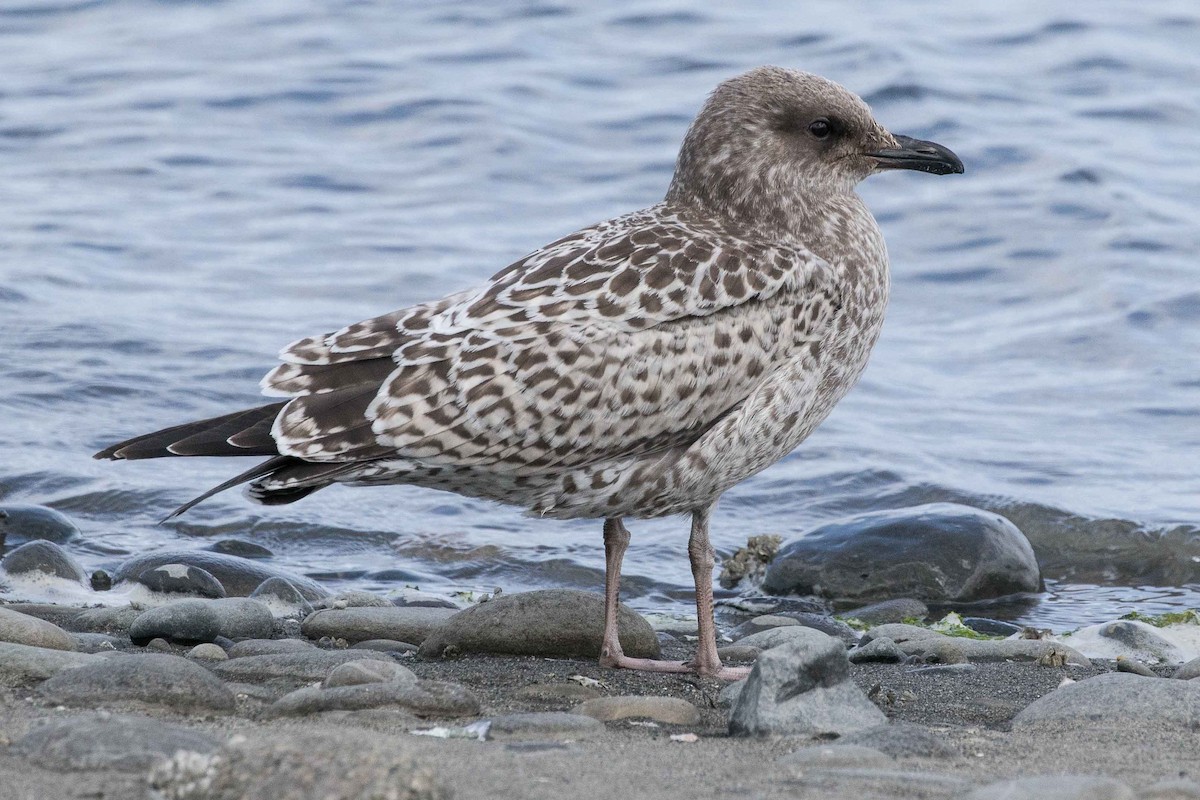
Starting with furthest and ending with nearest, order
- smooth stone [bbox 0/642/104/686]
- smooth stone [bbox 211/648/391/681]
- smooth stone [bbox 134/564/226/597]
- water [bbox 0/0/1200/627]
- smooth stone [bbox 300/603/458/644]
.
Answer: water [bbox 0/0/1200/627] < smooth stone [bbox 134/564/226/597] < smooth stone [bbox 300/603/458/644] < smooth stone [bbox 211/648/391/681] < smooth stone [bbox 0/642/104/686]

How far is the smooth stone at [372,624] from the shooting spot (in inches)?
255

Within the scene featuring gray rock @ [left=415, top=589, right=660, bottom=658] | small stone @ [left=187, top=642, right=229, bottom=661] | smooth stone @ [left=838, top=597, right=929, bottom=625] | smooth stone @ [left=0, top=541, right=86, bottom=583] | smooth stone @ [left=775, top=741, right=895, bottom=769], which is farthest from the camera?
smooth stone @ [left=838, top=597, right=929, bottom=625]

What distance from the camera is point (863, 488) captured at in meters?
10.0

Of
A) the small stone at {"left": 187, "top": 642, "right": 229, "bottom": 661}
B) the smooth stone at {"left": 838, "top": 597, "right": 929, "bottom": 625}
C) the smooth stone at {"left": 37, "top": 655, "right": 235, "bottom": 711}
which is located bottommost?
the smooth stone at {"left": 838, "top": 597, "right": 929, "bottom": 625}

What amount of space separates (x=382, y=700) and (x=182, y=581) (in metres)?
2.94

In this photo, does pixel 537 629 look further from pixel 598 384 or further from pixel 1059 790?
pixel 1059 790

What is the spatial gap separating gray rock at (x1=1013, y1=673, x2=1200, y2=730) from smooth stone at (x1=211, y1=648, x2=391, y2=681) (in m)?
2.16

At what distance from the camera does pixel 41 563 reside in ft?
24.9

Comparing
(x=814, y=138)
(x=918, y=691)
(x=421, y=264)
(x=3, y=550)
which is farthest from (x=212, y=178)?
(x=918, y=691)

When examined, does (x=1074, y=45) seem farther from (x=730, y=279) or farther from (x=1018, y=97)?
(x=730, y=279)

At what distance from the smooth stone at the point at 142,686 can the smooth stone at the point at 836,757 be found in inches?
66.0

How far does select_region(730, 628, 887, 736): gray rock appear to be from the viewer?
4.76 metres

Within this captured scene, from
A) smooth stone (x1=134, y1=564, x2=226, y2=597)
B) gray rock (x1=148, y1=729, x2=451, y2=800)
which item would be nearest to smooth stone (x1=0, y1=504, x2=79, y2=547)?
smooth stone (x1=134, y1=564, x2=226, y2=597)

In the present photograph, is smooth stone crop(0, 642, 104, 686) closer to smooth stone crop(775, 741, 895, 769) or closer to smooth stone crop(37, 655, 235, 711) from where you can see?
smooth stone crop(37, 655, 235, 711)
